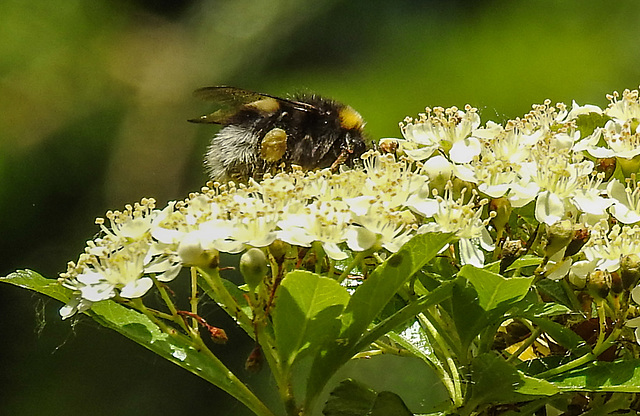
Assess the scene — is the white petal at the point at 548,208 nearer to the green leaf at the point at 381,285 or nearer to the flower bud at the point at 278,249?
the green leaf at the point at 381,285

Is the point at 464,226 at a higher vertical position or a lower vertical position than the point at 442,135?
lower

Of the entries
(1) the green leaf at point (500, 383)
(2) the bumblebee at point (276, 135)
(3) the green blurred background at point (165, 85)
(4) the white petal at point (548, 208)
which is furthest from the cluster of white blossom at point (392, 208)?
(3) the green blurred background at point (165, 85)

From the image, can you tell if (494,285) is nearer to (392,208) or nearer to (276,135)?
(392,208)

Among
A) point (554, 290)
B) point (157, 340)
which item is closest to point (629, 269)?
point (554, 290)

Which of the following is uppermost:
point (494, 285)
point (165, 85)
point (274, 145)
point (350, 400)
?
point (165, 85)

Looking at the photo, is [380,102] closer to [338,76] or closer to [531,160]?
[338,76]

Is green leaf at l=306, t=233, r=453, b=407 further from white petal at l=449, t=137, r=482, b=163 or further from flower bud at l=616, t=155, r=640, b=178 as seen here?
flower bud at l=616, t=155, r=640, b=178

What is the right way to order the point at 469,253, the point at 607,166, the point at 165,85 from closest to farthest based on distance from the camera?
1. the point at 469,253
2. the point at 607,166
3. the point at 165,85
